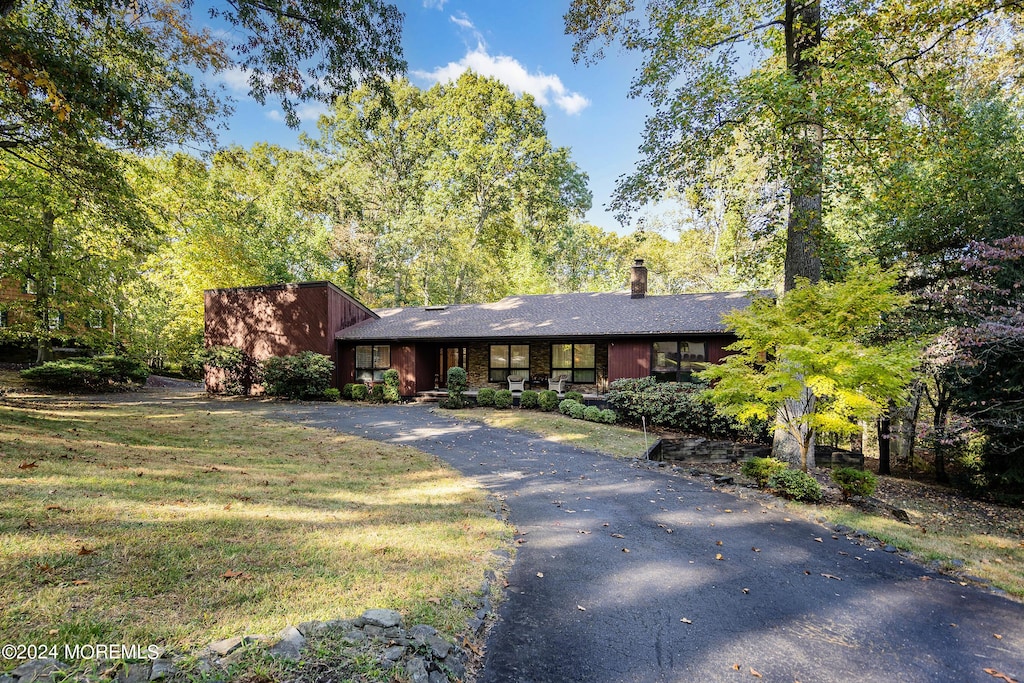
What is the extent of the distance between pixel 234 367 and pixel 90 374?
16.6 ft

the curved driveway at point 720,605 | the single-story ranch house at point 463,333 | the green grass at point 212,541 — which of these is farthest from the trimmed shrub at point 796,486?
the single-story ranch house at point 463,333

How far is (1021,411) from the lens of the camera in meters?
8.65

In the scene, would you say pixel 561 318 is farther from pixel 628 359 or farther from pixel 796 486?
pixel 796 486

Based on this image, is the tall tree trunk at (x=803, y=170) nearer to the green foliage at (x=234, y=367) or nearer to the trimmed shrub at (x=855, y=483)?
the trimmed shrub at (x=855, y=483)

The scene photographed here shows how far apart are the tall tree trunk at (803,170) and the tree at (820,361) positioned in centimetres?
78

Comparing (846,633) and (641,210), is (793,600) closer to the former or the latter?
(846,633)

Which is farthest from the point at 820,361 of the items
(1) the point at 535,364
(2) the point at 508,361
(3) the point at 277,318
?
(3) the point at 277,318

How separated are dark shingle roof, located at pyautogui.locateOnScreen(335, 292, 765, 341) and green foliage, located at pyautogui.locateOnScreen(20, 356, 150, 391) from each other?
9.68m

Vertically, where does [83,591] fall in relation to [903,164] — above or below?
below

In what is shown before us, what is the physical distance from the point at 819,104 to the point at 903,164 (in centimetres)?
262

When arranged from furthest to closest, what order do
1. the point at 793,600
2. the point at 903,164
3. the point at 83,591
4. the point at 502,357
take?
1. the point at 502,357
2. the point at 903,164
3. the point at 793,600
4. the point at 83,591

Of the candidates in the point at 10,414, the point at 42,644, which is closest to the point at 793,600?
the point at 42,644

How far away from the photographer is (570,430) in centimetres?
1190

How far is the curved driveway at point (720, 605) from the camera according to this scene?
9.30ft
